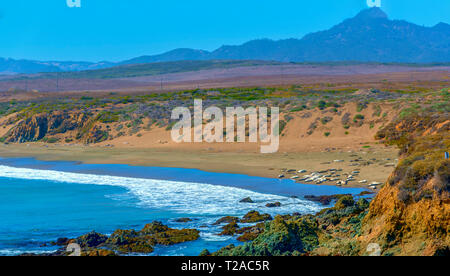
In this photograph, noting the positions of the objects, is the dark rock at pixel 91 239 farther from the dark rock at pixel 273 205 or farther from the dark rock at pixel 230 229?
the dark rock at pixel 273 205

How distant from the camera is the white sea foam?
51.8 ft

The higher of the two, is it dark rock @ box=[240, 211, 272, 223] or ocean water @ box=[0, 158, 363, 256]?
dark rock @ box=[240, 211, 272, 223]

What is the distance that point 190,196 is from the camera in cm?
1839

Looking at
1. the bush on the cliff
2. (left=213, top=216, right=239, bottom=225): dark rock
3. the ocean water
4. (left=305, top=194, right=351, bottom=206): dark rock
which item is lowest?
the ocean water

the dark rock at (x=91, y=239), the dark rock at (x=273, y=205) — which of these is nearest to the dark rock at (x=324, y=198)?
the dark rock at (x=273, y=205)

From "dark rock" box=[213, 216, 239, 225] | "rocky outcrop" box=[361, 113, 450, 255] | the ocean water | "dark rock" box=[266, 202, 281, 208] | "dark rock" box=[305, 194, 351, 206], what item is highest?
"rocky outcrop" box=[361, 113, 450, 255]

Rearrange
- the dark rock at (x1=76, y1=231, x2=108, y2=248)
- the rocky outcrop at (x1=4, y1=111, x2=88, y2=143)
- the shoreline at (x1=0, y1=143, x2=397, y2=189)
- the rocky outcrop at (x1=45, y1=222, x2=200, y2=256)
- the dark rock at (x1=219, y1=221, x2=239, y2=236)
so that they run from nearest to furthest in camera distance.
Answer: the rocky outcrop at (x1=45, y1=222, x2=200, y2=256), the dark rock at (x1=76, y1=231, x2=108, y2=248), the dark rock at (x1=219, y1=221, x2=239, y2=236), the shoreline at (x1=0, y1=143, x2=397, y2=189), the rocky outcrop at (x1=4, y1=111, x2=88, y2=143)

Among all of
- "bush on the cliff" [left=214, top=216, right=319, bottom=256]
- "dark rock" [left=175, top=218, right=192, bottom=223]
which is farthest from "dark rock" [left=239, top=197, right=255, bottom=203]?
"bush on the cliff" [left=214, top=216, right=319, bottom=256]

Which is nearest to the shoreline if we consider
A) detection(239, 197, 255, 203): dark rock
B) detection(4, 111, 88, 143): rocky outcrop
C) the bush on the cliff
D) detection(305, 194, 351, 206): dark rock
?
detection(305, 194, 351, 206): dark rock

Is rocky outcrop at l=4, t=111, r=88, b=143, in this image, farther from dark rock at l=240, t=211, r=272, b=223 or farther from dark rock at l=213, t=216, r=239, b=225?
dark rock at l=240, t=211, r=272, b=223

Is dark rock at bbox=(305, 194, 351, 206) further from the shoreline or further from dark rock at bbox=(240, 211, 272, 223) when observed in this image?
dark rock at bbox=(240, 211, 272, 223)

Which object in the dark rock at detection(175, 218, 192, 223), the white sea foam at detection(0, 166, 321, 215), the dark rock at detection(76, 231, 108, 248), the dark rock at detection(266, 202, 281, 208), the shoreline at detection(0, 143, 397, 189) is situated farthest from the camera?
the shoreline at detection(0, 143, 397, 189)

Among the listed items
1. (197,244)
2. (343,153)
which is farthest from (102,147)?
(197,244)

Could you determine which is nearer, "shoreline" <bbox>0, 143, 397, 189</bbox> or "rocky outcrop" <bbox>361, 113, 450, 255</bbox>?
"rocky outcrop" <bbox>361, 113, 450, 255</bbox>
